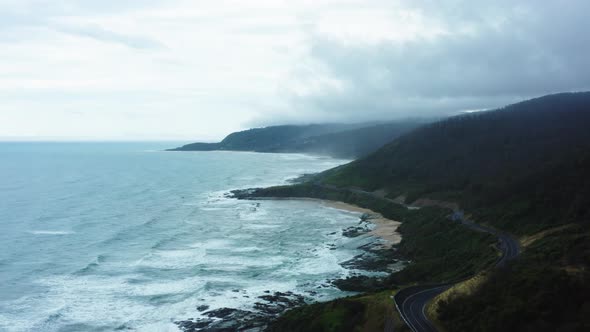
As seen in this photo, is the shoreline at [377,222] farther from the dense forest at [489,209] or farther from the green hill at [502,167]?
the green hill at [502,167]

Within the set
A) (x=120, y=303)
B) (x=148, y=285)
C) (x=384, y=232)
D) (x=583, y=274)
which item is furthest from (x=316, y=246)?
(x=583, y=274)

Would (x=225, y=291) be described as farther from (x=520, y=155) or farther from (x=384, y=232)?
(x=520, y=155)

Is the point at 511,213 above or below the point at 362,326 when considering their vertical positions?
above

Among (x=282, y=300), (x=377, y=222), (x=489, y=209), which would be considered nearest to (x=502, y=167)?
(x=377, y=222)

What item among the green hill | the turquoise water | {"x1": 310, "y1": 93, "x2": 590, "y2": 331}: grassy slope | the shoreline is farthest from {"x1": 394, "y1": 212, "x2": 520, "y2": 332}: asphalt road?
the shoreline

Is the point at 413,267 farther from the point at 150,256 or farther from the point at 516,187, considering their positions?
the point at 150,256

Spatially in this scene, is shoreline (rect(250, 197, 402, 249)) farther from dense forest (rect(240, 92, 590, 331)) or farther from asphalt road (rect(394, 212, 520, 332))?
asphalt road (rect(394, 212, 520, 332))
